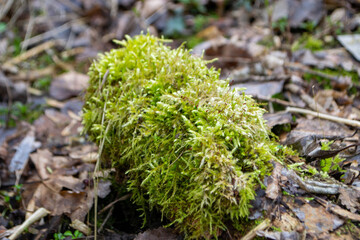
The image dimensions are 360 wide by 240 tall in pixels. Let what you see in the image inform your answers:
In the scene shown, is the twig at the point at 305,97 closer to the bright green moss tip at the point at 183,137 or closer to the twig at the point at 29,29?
the bright green moss tip at the point at 183,137

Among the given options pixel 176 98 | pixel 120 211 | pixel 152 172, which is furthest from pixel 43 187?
pixel 176 98

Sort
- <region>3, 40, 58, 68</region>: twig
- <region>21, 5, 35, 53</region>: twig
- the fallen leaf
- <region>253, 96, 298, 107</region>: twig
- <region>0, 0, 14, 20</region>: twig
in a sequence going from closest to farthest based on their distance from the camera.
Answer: <region>253, 96, 298, 107</region>: twig
the fallen leaf
<region>3, 40, 58, 68</region>: twig
<region>21, 5, 35, 53</region>: twig
<region>0, 0, 14, 20</region>: twig

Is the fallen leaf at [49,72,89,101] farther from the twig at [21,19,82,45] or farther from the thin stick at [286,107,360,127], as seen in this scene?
the thin stick at [286,107,360,127]

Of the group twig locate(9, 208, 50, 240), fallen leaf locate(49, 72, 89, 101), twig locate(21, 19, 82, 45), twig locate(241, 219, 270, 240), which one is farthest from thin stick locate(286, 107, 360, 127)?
twig locate(21, 19, 82, 45)

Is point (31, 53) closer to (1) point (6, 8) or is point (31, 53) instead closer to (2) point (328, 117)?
(1) point (6, 8)

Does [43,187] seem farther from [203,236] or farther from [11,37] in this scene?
[11,37]

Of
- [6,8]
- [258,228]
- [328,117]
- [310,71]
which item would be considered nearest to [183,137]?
[258,228]
